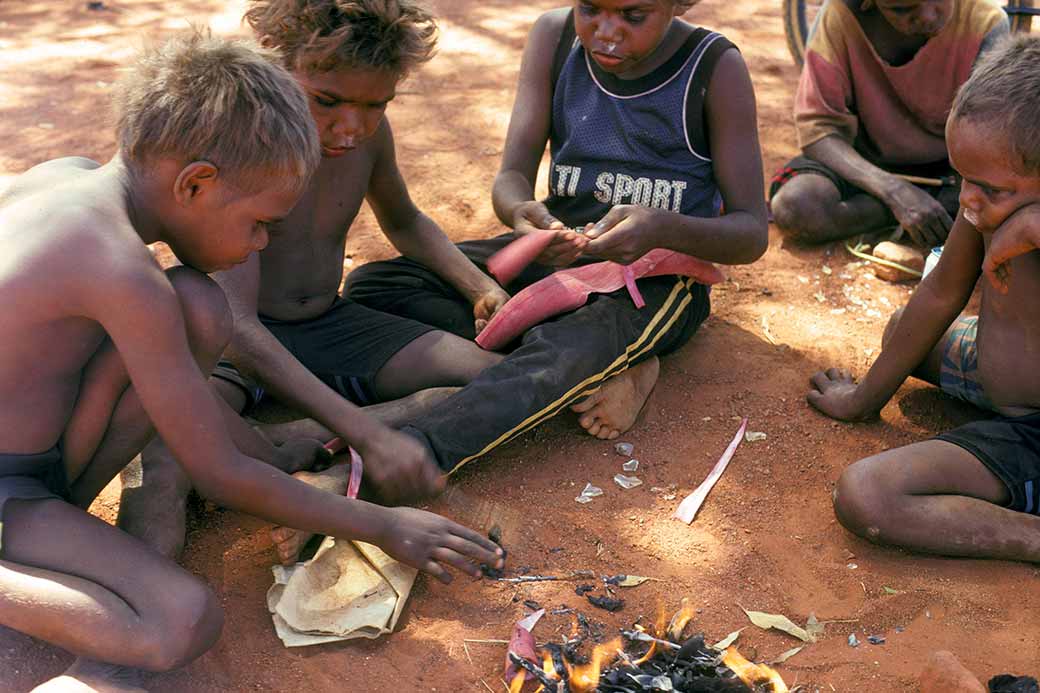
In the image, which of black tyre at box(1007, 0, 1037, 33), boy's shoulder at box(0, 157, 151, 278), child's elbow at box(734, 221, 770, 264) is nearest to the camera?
boy's shoulder at box(0, 157, 151, 278)

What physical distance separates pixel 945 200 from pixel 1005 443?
5.12 feet

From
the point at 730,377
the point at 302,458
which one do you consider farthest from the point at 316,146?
the point at 730,377

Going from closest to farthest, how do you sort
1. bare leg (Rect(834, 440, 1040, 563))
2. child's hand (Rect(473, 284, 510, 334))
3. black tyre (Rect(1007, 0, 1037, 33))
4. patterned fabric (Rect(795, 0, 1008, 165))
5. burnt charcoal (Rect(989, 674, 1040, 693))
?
burnt charcoal (Rect(989, 674, 1040, 693)), bare leg (Rect(834, 440, 1040, 563)), child's hand (Rect(473, 284, 510, 334)), patterned fabric (Rect(795, 0, 1008, 165)), black tyre (Rect(1007, 0, 1037, 33))

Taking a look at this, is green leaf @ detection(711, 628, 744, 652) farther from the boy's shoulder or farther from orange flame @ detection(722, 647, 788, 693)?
the boy's shoulder

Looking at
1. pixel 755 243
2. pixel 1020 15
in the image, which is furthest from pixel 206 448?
pixel 1020 15

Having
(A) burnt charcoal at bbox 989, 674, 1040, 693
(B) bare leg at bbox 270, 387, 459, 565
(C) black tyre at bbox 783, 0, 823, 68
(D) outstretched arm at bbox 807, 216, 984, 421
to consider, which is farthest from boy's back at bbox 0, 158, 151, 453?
(C) black tyre at bbox 783, 0, 823, 68

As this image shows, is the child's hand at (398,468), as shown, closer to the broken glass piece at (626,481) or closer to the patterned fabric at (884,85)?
the broken glass piece at (626,481)

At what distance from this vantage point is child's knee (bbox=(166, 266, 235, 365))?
226cm

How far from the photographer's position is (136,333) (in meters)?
2.07

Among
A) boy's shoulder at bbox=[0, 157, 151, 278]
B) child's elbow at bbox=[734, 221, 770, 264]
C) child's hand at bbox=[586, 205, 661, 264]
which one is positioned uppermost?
boy's shoulder at bbox=[0, 157, 151, 278]

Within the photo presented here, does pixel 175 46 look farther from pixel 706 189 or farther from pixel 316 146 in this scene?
pixel 706 189

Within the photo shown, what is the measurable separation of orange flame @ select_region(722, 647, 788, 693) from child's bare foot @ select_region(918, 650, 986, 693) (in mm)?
275

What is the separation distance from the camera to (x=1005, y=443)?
2.72m

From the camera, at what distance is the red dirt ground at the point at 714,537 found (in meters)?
2.31
